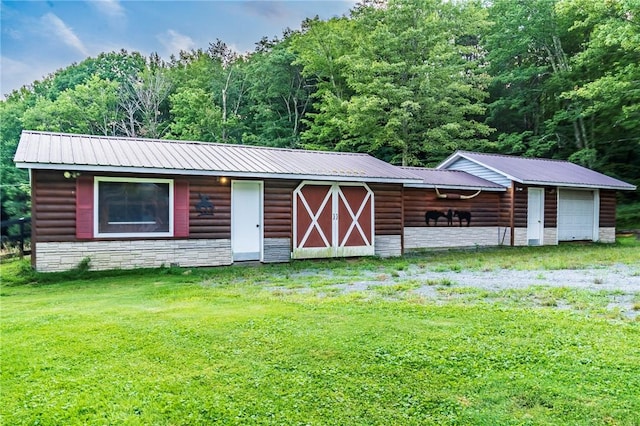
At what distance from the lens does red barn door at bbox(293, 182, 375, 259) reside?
10.2 m

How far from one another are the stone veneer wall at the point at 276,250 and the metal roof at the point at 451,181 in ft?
14.6

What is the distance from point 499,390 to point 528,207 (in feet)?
42.0

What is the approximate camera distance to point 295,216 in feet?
33.1

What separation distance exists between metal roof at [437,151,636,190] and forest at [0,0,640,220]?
2.96 metres

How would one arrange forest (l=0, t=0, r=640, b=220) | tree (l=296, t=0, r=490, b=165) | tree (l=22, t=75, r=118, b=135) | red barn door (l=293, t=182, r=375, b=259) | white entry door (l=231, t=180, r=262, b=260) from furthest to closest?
tree (l=22, t=75, r=118, b=135)
tree (l=296, t=0, r=490, b=165)
forest (l=0, t=0, r=640, b=220)
red barn door (l=293, t=182, r=375, b=259)
white entry door (l=231, t=180, r=262, b=260)

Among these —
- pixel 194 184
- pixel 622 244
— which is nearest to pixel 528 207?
pixel 622 244

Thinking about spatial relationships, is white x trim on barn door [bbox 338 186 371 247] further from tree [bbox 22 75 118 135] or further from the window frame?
tree [bbox 22 75 118 135]

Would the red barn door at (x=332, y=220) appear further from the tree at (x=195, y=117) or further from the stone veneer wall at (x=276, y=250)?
the tree at (x=195, y=117)

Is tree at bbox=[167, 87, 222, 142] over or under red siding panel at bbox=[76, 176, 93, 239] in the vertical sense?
over

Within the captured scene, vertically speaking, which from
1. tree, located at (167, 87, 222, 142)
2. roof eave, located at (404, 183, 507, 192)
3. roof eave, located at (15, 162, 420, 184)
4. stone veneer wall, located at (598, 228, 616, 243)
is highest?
tree, located at (167, 87, 222, 142)

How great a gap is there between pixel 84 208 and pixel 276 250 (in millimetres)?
3993

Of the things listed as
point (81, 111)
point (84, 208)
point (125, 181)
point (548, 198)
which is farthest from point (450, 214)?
point (81, 111)

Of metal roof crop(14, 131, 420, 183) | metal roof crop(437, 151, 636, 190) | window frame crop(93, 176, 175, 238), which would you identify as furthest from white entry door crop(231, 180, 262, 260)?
metal roof crop(437, 151, 636, 190)

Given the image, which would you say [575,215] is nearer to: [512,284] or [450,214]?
[450,214]
